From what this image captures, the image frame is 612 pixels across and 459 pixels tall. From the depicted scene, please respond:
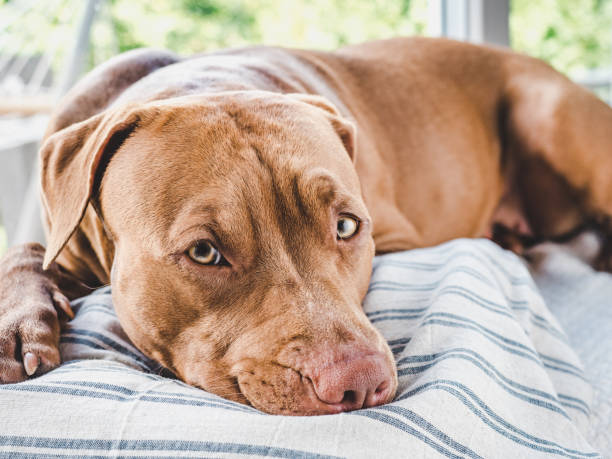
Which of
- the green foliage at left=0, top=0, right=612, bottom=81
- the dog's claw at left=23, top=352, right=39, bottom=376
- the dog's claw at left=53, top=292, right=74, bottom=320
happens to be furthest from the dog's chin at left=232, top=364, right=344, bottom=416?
the green foliage at left=0, top=0, right=612, bottom=81

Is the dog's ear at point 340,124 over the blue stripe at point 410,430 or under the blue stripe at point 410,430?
over

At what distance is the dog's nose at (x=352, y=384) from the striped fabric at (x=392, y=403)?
0.05 metres

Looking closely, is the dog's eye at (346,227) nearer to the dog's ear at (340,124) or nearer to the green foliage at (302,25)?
the dog's ear at (340,124)

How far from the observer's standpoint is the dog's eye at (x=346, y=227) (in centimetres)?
135

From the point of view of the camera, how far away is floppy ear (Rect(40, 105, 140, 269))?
1276 millimetres

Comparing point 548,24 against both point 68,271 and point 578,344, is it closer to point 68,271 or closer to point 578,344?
point 578,344

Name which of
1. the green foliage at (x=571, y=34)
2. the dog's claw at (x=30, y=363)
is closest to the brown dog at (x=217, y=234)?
the dog's claw at (x=30, y=363)

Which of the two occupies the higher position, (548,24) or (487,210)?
(548,24)

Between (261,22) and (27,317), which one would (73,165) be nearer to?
(27,317)

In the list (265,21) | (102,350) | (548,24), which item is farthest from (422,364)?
(265,21)

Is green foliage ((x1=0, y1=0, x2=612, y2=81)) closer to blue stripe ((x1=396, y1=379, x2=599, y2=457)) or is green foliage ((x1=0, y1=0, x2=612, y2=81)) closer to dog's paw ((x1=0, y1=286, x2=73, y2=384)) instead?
dog's paw ((x1=0, y1=286, x2=73, y2=384))

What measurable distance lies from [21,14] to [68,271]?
6.30 feet

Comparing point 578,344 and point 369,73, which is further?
point 369,73

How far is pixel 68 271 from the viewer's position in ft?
5.37
